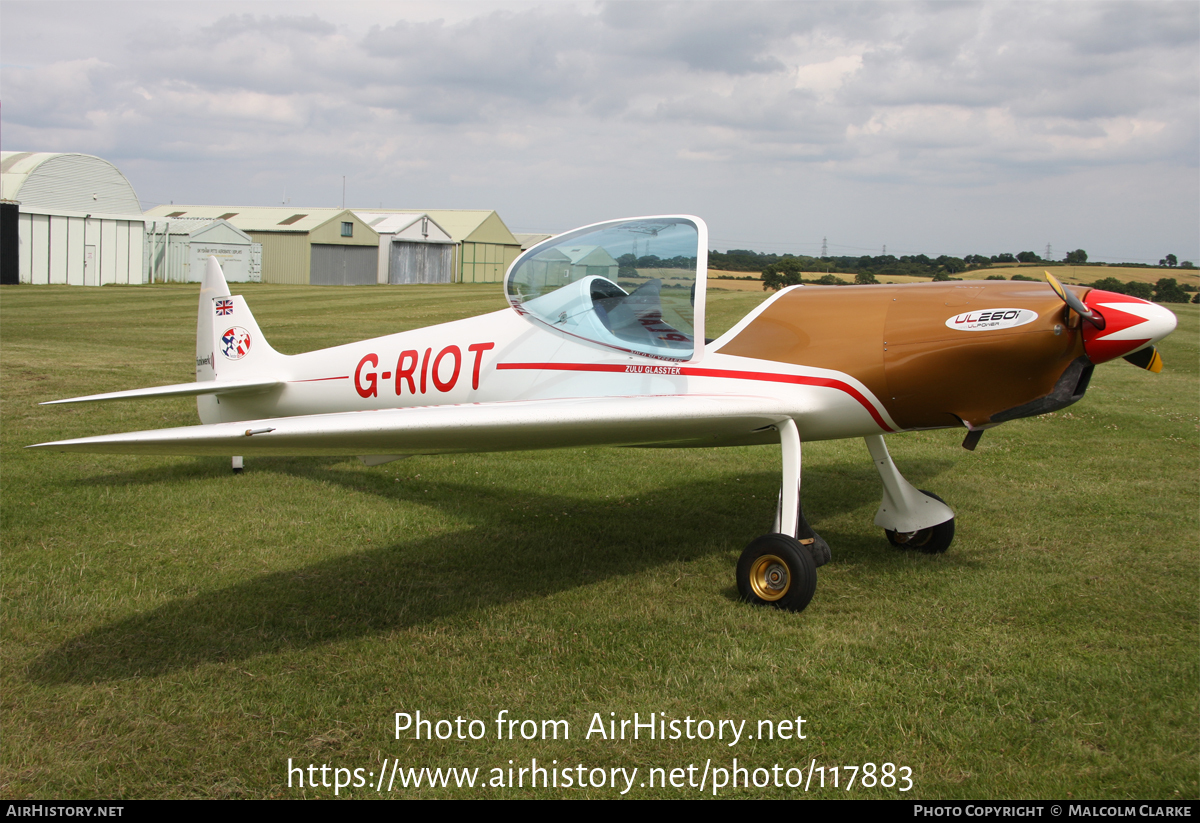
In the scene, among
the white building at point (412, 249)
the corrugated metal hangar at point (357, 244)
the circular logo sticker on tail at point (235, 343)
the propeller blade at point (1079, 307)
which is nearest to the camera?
the propeller blade at point (1079, 307)

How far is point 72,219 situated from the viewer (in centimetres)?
3672

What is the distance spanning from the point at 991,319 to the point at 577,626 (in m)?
2.86

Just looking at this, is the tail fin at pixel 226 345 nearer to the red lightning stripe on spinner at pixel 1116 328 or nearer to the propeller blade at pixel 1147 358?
the red lightning stripe on spinner at pixel 1116 328

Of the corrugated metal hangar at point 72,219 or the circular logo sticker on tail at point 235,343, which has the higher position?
the corrugated metal hangar at point 72,219

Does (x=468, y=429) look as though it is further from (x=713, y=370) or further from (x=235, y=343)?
(x=235, y=343)

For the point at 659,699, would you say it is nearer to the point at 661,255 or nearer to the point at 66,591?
the point at 661,255

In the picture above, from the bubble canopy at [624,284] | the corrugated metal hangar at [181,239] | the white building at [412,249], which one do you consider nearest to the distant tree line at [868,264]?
the bubble canopy at [624,284]

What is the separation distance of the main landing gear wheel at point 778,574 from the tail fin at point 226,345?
4504 millimetres

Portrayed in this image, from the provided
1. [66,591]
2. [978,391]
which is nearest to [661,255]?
[978,391]

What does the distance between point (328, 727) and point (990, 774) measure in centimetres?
273

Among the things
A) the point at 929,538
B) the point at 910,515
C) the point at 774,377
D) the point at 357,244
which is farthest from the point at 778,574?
the point at 357,244

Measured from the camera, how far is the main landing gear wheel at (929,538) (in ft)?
19.0

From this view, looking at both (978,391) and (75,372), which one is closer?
(978,391)

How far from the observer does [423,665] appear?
164 inches
